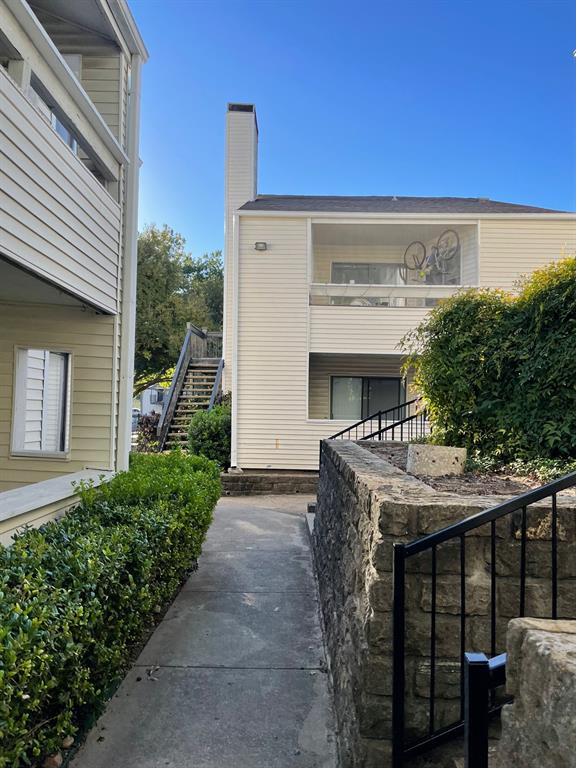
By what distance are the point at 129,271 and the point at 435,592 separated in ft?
16.6

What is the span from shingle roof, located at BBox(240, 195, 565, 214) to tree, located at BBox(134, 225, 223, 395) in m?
6.00

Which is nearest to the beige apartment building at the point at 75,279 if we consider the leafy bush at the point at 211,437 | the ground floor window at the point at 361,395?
the leafy bush at the point at 211,437

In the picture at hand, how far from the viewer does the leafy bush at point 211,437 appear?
1050 cm

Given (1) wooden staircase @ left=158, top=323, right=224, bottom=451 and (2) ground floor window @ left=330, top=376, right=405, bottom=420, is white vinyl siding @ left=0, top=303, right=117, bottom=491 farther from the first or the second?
(2) ground floor window @ left=330, top=376, right=405, bottom=420

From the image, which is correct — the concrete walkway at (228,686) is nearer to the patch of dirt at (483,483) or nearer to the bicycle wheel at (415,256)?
the patch of dirt at (483,483)

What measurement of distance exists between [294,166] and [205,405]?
41.7ft

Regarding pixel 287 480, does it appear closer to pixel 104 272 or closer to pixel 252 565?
pixel 252 565

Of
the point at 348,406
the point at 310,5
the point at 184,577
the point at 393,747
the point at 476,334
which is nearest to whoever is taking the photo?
the point at 393,747

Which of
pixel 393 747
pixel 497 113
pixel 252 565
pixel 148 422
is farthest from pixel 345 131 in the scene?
pixel 393 747

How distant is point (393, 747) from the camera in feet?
6.24

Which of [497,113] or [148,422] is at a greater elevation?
[497,113]

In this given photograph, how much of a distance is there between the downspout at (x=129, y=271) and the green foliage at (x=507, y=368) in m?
3.42

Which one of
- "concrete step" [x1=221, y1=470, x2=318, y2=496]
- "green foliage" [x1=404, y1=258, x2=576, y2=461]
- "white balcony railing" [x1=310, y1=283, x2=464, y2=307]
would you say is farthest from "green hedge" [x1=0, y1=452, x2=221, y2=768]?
"white balcony railing" [x1=310, y1=283, x2=464, y2=307]

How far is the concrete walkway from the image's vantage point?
2.43 meters
